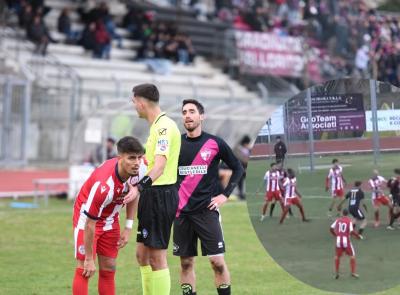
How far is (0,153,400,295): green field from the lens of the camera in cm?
950

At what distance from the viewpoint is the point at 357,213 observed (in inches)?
369

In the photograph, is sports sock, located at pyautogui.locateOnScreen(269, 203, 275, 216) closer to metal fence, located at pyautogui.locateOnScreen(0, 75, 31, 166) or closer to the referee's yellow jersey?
the referee's yellow jersey

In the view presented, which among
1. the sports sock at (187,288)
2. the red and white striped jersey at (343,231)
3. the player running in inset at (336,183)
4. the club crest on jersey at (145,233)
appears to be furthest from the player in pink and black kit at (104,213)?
the red and white striped jersey at (343,231)

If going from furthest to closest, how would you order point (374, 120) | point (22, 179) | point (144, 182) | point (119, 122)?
point (22, 179) < point (119, 122) < point (374, 120) < point (144, 182)

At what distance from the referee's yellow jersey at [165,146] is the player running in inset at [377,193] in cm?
179

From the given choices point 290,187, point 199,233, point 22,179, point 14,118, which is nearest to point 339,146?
point 290,187

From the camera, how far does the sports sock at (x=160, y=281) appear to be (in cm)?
916

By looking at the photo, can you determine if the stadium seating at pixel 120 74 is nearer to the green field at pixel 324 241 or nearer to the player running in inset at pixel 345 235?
the green field at pixel 324 241

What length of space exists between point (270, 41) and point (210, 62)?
2353 millimetres

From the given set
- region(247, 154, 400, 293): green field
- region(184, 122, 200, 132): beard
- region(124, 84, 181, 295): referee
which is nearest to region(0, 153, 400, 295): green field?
region(247, 154, 400, 293): green field

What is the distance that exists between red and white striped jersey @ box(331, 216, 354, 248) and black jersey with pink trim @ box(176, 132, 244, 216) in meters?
1.15

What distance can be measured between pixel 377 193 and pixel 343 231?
0.46m

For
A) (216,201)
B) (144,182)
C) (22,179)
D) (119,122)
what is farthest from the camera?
(22,179)

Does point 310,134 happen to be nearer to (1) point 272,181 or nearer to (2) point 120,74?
(1) point 272,181
